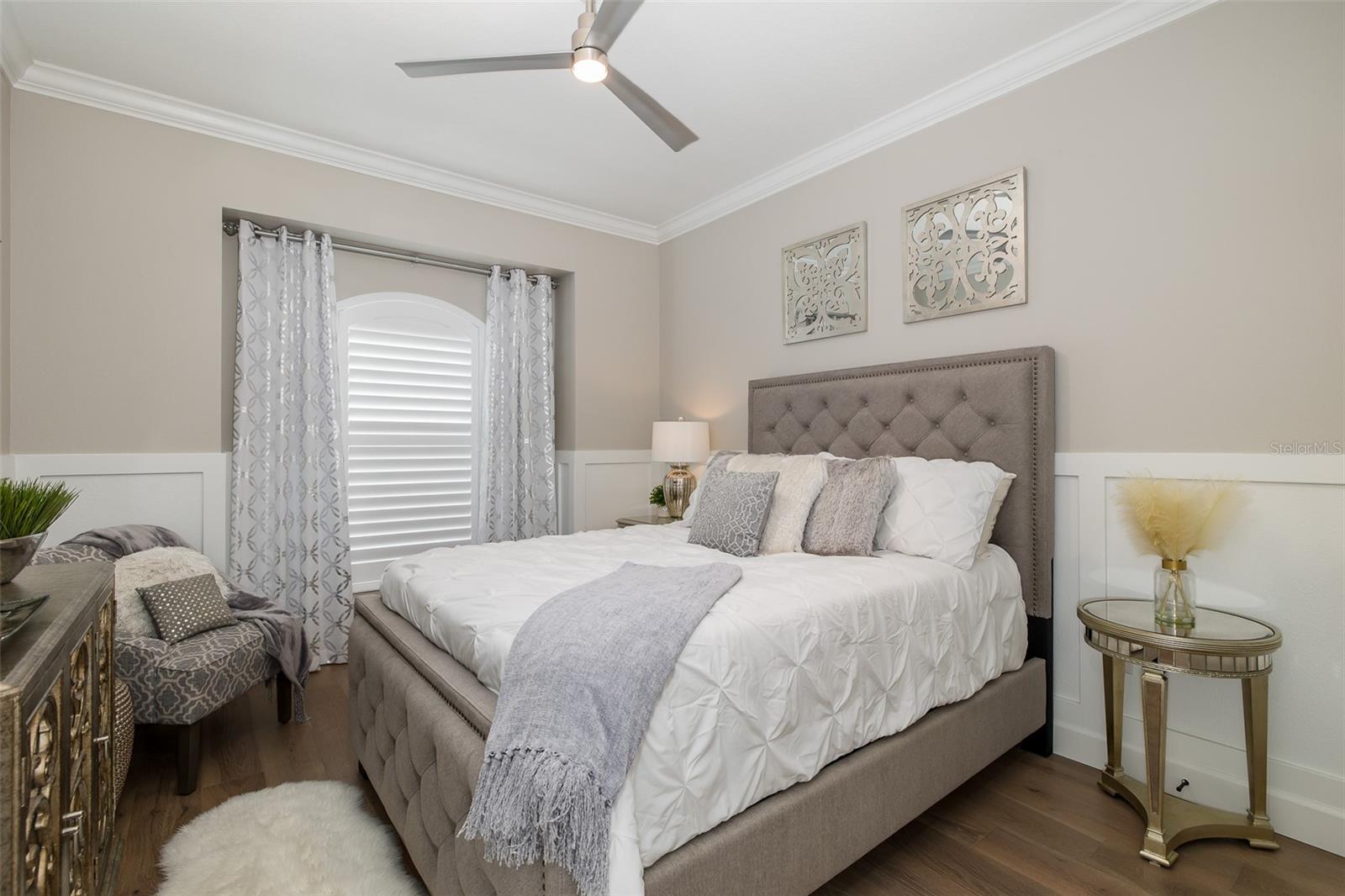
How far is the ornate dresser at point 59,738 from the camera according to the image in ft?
2.48

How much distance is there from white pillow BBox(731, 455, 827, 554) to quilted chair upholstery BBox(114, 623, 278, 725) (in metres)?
2.06

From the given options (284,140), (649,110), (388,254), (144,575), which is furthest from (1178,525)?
(284,140)

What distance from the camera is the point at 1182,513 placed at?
1.96m

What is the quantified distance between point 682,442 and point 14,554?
3.07 metres

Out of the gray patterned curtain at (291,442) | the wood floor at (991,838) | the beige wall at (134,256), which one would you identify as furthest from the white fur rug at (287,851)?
the beige wall at (134,256)

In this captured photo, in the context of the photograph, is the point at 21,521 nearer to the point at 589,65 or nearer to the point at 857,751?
the point at 589,65

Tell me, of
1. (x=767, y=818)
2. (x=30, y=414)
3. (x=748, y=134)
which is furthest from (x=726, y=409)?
(x=30, y=414)

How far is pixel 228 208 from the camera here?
123 inches

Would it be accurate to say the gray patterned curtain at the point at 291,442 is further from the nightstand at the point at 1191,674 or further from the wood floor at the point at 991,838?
the nightstand at the point at 1191,674

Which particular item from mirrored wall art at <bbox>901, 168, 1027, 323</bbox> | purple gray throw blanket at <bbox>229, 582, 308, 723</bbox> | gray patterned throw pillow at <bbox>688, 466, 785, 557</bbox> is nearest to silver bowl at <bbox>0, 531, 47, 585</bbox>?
purple gray throw blanket at <bbox>229, 582, 308, 723</bbox>

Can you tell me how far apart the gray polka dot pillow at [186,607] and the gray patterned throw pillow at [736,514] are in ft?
6.40

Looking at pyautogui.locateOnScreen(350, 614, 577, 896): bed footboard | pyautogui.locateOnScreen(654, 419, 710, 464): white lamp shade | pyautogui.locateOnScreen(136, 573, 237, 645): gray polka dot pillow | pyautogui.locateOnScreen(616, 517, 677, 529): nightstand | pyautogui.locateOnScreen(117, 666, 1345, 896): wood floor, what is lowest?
pyautogui.locateOnScreen(117, 666, 1345, 896): wood floor

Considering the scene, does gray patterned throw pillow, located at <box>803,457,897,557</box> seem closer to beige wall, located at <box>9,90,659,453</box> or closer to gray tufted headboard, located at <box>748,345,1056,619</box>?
gray tufted headboard, located at <box>748,345,1056,619</box>

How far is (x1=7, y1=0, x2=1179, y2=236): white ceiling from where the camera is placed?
2314 millimetres
